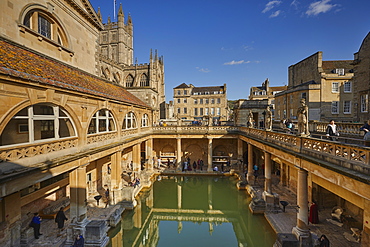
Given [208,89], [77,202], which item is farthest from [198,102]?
[77,202]

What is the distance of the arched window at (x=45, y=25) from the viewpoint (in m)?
12.1

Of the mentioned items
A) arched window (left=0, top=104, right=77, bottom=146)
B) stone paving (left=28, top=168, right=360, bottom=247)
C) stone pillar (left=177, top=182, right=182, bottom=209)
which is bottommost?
stone pillar (left=177, top=182, right=182, bottom=209)

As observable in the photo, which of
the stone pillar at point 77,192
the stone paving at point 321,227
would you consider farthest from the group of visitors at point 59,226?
the stone paving at point 321,227

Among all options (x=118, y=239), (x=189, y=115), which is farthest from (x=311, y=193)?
(x=189, y=115)

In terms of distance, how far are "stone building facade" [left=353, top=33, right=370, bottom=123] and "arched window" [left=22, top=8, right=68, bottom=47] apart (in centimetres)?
2248

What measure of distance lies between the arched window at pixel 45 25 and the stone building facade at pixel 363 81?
22.5m

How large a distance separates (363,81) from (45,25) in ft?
77.2

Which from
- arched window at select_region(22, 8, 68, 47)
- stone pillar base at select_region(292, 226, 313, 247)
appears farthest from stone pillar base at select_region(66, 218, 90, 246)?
arched window at select_region(22, 8, 68, 47)

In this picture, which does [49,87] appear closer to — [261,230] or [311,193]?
[261,230]

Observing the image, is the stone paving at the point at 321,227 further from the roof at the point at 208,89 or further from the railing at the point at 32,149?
the roof at the point at 208,89

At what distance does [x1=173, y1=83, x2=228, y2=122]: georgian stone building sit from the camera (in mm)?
61656

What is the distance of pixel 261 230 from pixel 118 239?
9043 millimetres

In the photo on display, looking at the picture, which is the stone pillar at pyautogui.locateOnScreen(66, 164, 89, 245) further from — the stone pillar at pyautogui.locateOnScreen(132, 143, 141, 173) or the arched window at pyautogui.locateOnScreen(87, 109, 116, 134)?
the stone pillar at pyautogui.locateOnScreen(132, 143, 141, 173)

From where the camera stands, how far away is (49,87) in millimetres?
7945
